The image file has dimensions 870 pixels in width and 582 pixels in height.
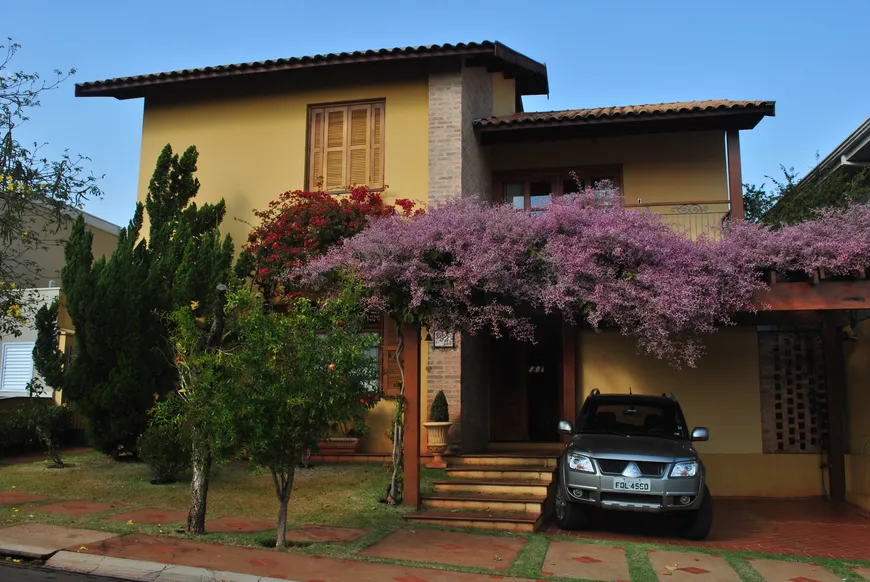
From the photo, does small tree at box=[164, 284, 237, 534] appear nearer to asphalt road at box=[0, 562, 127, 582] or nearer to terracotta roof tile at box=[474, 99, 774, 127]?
asphalt road at box=[0, 562, 127, 582]

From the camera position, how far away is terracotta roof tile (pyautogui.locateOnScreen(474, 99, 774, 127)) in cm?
1209

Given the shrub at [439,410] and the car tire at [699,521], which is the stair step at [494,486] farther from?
the car tire at [699,521]

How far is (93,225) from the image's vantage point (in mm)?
20359

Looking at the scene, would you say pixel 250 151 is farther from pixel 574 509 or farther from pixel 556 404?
pixel 574 509

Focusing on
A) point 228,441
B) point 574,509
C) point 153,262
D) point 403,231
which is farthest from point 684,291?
point 153,262

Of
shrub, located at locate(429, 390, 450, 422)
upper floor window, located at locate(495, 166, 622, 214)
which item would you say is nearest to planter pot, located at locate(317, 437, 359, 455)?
shrub, located at locate(429, 390, 450, 422)

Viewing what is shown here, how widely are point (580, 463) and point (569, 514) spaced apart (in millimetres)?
683

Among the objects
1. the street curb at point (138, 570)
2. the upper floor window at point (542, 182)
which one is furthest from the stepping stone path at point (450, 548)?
the upper floor window at point (542, 182)

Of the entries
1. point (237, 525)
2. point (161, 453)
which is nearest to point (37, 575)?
point (237, 525)

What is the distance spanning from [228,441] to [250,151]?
812 cm

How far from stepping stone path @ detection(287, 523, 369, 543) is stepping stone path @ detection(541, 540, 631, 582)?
86.5 inches

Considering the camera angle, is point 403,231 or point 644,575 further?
point 403,231

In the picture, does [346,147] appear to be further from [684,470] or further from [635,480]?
[684,470]

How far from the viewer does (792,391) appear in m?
12.6
